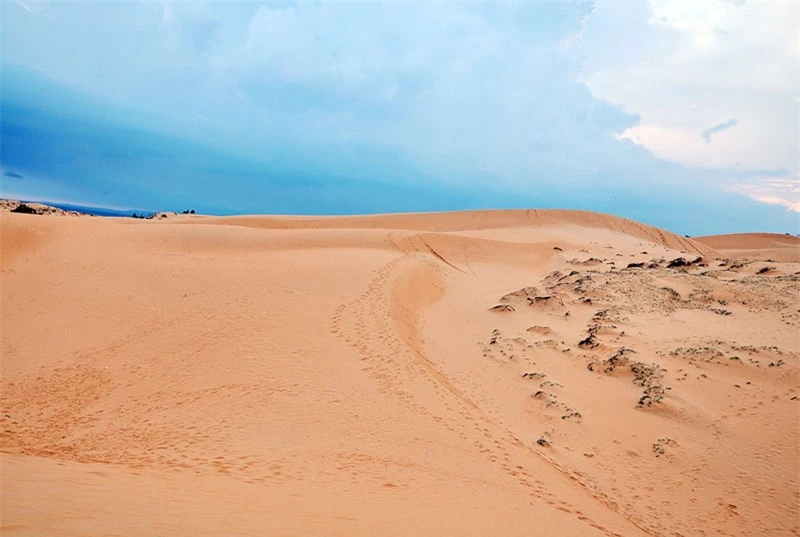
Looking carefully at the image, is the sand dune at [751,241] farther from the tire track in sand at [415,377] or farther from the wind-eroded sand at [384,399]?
the tire track in sand at [415,377]

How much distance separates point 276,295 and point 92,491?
963cm

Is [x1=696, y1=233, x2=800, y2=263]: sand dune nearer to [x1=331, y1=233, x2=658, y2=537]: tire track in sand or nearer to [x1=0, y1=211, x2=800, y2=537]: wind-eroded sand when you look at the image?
[x1=0, y1=211, x2=800, y2=537]: wind-eroded sand

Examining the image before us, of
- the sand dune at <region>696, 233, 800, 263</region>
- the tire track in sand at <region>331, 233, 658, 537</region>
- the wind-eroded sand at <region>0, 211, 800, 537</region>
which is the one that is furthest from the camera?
the sand dune at <region>696, 233, 800, 263</region>

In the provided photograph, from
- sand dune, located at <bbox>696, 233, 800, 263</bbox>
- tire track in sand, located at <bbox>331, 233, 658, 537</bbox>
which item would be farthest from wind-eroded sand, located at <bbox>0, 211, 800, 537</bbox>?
sand dune, located at <bbox>696, 233, 800, 263</bbox>

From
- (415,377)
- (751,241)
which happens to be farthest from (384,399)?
(751,241)

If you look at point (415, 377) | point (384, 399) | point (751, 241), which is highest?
point (751, 241)

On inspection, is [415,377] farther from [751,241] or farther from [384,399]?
[751,241]

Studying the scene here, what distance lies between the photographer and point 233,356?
10.2 m

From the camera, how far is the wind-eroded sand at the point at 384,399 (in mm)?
5145

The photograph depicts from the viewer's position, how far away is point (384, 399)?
28.0 ft

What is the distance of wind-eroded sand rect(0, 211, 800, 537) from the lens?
16.9 feet

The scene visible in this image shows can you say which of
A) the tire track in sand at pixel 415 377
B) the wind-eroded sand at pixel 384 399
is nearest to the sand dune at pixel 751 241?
the wind-eroded sand at pixel 384 399

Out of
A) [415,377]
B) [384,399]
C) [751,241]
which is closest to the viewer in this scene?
[384,399]

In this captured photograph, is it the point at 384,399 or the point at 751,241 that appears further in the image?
the point at 751,241
